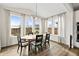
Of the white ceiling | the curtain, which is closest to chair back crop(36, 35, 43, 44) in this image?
the white ceiling

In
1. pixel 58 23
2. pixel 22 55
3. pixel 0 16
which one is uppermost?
pixel 0 16

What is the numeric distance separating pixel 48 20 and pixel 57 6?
36 cm

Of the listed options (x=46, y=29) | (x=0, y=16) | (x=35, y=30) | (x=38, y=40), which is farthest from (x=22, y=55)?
(x=0, y=16)

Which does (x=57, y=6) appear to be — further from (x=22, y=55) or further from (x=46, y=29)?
(x=22, y=55)

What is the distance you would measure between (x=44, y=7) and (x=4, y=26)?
0.96m

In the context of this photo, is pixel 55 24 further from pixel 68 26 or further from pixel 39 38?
pixel 39 38

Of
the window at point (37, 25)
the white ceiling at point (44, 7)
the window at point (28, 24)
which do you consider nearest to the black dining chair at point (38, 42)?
the window at point (37, 25)

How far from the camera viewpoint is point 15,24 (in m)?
2.16

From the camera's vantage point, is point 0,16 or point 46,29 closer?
point 0,16

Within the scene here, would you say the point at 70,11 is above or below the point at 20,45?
above

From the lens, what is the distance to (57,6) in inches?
84.9

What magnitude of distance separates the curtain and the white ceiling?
0.19m

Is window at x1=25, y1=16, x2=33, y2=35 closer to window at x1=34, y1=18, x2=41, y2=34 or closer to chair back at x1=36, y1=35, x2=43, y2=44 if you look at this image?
window at x1=34, y1=18, x2=41, y2=34

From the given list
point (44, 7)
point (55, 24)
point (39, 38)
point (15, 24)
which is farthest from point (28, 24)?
point (55, 24)
